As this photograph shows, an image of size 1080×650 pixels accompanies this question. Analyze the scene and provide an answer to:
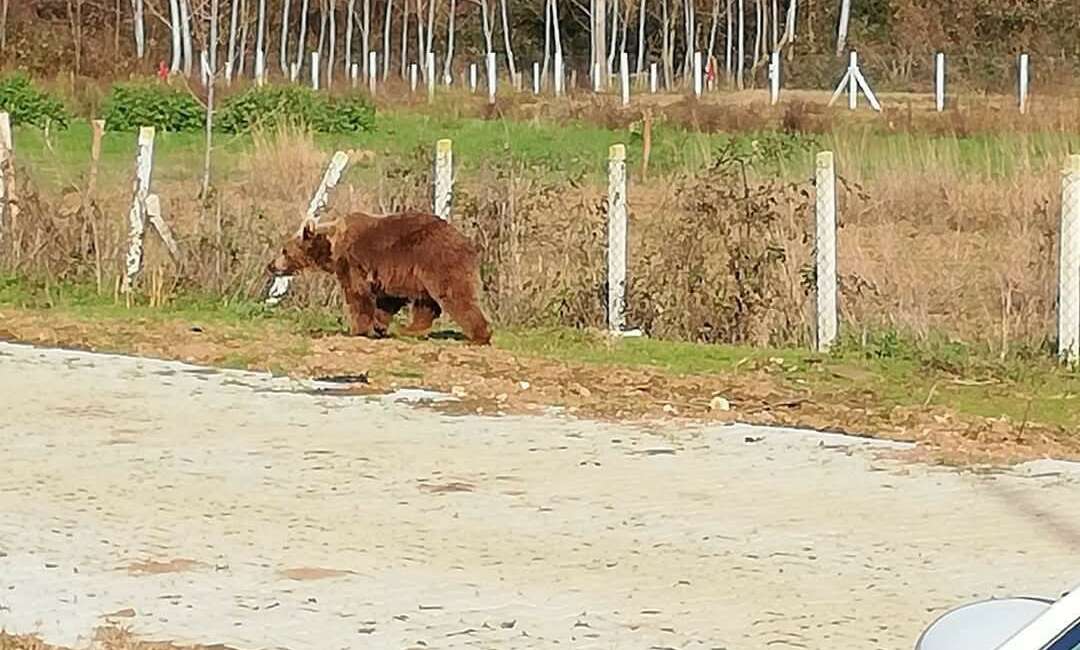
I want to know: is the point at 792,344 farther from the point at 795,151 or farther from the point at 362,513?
the point at 795,151

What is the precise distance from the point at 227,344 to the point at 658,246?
316 centimetres

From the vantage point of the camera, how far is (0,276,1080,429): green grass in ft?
38.5

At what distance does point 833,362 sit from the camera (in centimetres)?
1296

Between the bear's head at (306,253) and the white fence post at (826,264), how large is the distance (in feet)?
10.8

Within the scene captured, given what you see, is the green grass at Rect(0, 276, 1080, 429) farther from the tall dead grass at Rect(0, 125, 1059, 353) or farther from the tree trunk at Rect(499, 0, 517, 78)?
the tree trunk at Rect(499, 0, 517, 78)

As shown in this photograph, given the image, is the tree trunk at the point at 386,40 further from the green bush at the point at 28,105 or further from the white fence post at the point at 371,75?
the green bush at the point at 28,105

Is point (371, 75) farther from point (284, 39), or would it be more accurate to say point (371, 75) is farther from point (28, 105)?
point (28, 105)

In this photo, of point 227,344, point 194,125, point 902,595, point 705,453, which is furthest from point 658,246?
point 194,125

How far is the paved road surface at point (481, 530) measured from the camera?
6992mm

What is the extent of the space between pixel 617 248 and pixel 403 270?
1.70 m

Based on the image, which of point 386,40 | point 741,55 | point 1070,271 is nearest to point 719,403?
point 1070,271

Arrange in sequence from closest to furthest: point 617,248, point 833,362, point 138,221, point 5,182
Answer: point 833,362
point 617,248
point 138,221
point 5,182

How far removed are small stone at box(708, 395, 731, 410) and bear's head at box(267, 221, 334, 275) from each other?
3.45 m

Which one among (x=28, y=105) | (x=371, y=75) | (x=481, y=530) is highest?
(x=371, y=75)
